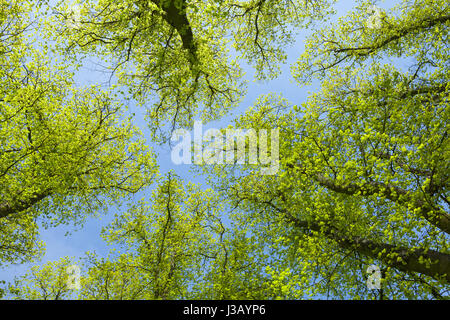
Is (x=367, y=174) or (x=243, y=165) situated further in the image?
(x=243, y=165)

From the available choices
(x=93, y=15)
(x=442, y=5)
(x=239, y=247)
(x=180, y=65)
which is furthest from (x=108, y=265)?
(x=442, y=5)

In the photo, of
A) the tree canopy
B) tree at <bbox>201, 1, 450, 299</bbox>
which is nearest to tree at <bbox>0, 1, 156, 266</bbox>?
the tree canopy

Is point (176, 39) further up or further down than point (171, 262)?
further up

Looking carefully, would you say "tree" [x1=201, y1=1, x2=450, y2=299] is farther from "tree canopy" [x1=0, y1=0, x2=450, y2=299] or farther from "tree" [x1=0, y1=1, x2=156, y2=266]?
"tree" [x1=0, y1=1, x2=156, y2=266]

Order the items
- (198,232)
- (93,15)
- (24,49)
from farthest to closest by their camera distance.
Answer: (198,232) → (24,49) → (93,15)

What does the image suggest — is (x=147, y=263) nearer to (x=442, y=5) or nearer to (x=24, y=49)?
(x=24, y=49)

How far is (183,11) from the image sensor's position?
31.9 feet

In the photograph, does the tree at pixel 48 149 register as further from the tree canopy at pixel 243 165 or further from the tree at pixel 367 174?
the tree at pixel 367 174

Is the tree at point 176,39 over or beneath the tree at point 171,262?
over

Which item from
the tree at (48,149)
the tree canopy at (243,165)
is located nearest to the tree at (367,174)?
the tree canopy at (243,165)

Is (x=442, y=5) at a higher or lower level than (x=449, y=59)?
higher
